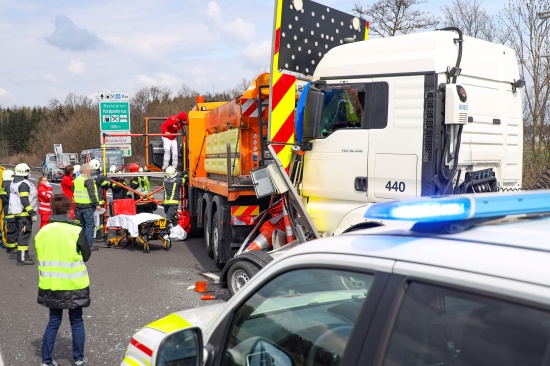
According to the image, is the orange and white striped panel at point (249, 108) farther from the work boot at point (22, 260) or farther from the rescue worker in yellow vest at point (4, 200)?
the rescue worker in yellow vest at point (4, 200)

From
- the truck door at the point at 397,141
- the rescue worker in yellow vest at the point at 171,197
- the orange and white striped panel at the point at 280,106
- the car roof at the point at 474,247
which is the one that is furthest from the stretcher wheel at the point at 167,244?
the car roof at the point at 474,247

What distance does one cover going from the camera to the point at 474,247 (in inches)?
61.4

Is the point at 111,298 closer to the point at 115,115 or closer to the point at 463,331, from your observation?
the point at 463,331

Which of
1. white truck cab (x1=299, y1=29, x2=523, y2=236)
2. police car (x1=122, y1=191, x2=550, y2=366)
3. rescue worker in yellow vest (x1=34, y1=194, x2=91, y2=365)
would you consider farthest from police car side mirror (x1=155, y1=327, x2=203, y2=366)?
white truck cab (x1=299, y1=29, x2=523, y2=236)

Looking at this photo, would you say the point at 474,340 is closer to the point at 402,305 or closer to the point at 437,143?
the point at 402,305

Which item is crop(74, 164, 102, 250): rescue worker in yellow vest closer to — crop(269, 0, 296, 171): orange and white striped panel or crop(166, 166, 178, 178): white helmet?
crop(166, 166, 178, 178): white helmet

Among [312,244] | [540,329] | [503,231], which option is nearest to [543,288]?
[540,329]

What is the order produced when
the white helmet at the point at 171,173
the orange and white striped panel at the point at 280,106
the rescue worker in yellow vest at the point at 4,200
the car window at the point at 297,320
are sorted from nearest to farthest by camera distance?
the car window at the point at 297,320 < the orange and white striped panel at the point at 280,106 < the rescue worker in yellow vest at the point at 4,200 < the white helmet at the point at 171,173

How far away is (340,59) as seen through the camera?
21.8 ft

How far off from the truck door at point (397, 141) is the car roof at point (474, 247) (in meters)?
3.90

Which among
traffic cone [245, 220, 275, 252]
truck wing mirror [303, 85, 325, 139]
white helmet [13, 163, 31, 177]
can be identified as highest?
truck wing mirror [303, 85, 325, 139]

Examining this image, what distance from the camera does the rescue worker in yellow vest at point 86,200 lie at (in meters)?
11.6

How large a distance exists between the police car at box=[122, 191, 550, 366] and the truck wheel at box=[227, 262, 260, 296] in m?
4.47

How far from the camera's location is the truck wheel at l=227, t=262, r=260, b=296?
267 inches
